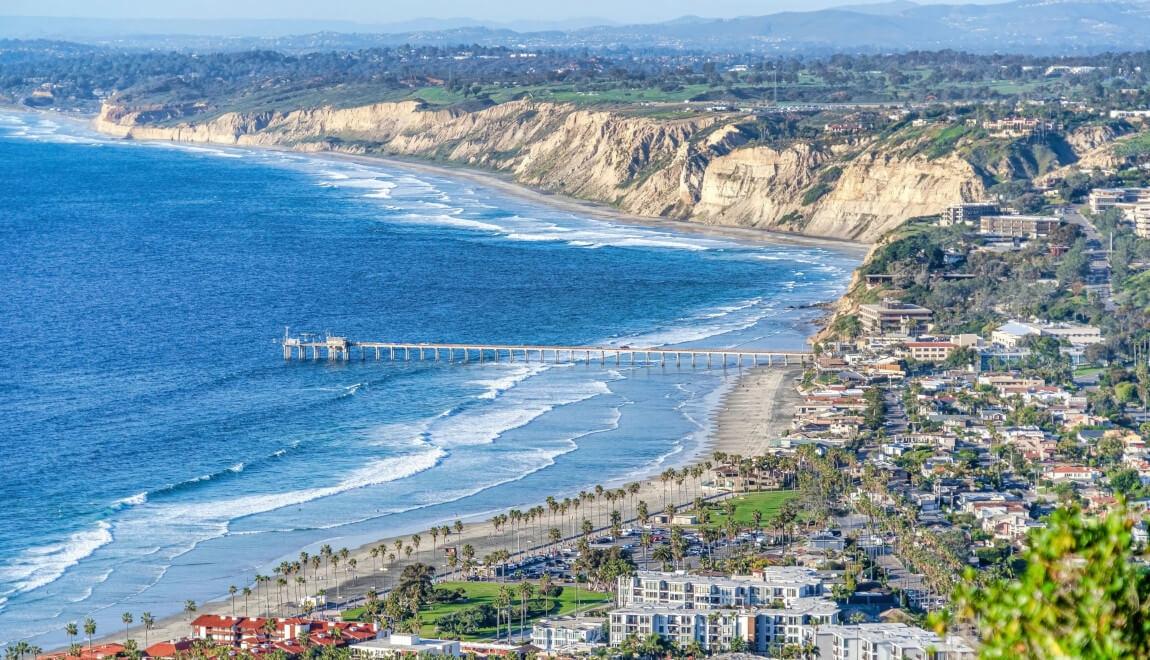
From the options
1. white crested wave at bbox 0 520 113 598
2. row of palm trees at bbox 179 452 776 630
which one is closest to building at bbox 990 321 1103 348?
row of palm trees at bbox 179 452 776 630

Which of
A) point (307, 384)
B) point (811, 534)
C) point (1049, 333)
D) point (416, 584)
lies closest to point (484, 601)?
point (416, 584)

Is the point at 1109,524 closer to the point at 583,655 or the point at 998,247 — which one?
the point at 583,655

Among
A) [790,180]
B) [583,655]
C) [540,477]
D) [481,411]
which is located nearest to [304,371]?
[481,411]

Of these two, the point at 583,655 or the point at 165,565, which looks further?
the point at 165,565

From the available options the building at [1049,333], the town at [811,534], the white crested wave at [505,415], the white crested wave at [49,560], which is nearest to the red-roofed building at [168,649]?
the town at [811,534]

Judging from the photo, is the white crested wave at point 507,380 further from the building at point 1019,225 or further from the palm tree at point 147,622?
the building at point 1019,225

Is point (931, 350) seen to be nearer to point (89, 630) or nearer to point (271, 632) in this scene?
point (271, 632)
